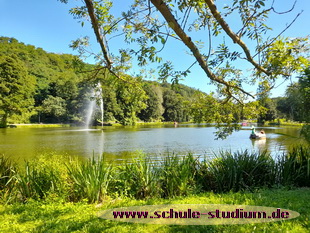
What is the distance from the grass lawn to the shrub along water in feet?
1.26

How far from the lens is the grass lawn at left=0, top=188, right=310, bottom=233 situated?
261 centimetres

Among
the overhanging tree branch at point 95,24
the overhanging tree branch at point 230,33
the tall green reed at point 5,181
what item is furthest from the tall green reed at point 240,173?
the tall green reed at point 5,181

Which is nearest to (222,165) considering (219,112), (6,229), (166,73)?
(219,112)

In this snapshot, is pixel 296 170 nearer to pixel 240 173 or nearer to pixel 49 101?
pixel 240 173

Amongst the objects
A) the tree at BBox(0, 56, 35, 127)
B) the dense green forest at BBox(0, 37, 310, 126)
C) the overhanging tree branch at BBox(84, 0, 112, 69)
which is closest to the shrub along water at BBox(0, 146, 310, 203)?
the dense green forest at BBox(0, 37, 310, 126)

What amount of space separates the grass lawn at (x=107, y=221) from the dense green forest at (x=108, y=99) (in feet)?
6.24

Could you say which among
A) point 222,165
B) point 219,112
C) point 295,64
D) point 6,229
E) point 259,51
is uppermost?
point 259,51

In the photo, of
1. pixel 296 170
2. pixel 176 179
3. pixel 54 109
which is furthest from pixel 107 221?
pixel 54 109

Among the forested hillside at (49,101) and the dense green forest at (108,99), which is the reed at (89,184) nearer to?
the dense green forest at (108,99)

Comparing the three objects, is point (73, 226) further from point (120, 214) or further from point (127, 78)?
point (127, 78)

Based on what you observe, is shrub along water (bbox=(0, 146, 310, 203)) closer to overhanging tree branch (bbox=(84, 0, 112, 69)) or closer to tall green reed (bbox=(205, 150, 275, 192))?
tall green reed (bbox=(205, 150, 275, 192))

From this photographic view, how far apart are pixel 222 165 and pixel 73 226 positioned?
3588 mm

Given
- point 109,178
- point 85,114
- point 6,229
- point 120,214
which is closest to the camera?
point 6,229

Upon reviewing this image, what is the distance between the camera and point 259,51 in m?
2.92
